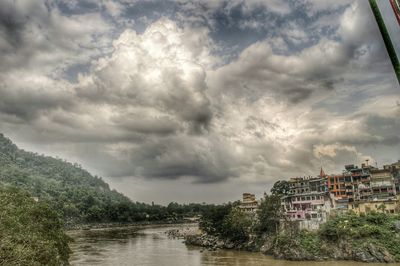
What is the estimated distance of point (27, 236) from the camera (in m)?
22.8

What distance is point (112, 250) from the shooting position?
228 ft

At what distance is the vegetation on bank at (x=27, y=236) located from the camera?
1858 centimetres

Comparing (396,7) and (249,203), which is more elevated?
(249,203)

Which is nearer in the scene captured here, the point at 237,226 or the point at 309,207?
the point at 309,207

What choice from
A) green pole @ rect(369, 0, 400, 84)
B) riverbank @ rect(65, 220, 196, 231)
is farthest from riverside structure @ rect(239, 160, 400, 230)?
riverbank @ rect(65, 220, 196, 231)

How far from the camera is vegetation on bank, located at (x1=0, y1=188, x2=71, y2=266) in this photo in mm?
18578

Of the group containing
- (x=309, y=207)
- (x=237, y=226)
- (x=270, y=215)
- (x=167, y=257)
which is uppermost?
(x=309, y=207)

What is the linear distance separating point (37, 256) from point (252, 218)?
168 feet

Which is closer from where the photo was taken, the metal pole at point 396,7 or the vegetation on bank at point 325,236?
the metal pole at point 396,7

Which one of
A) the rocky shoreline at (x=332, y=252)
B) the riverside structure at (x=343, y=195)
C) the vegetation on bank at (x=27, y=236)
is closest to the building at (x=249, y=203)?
the riverside structure at (x=343, y=195)

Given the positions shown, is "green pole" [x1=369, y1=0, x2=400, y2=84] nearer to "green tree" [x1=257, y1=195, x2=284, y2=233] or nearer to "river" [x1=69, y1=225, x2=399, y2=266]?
"river" [x1=69, y1=225, x2=399, y2=266]

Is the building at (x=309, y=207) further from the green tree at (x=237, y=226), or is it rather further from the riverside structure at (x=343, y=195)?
the green tree at (x=237, y=226)

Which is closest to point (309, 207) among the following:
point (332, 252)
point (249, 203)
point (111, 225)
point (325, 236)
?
point (325, 236)

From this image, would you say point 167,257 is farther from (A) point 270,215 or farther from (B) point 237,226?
(A) point 270,215
